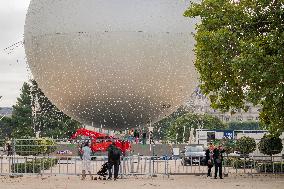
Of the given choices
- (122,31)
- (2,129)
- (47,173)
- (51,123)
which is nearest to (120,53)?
(122,31)

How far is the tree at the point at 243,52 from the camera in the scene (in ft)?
59.7

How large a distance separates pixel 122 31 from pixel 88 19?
153cm

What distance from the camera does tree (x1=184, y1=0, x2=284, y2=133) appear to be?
59.7ft

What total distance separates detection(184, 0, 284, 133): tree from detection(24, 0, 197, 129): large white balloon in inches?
120

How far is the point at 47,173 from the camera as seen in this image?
23906 mm

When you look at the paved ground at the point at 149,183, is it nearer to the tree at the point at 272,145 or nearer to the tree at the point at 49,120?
the tree at the point at 272,145

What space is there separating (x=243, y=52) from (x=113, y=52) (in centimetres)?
674

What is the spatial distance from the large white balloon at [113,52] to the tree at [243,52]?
3047 millimetres

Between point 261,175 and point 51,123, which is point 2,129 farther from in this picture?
point 261,175

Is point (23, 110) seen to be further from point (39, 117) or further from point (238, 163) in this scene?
point (238, 163)

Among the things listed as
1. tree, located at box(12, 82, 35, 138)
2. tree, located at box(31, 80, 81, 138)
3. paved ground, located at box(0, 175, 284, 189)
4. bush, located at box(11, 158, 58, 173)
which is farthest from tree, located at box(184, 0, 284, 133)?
tree, located at box(12, 82, 35, 138)

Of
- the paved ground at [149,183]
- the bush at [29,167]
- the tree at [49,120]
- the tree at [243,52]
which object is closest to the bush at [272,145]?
the paved ground at [149,183]

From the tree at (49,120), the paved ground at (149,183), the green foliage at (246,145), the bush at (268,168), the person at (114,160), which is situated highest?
the tree at (49,120)

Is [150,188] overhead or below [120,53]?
below
